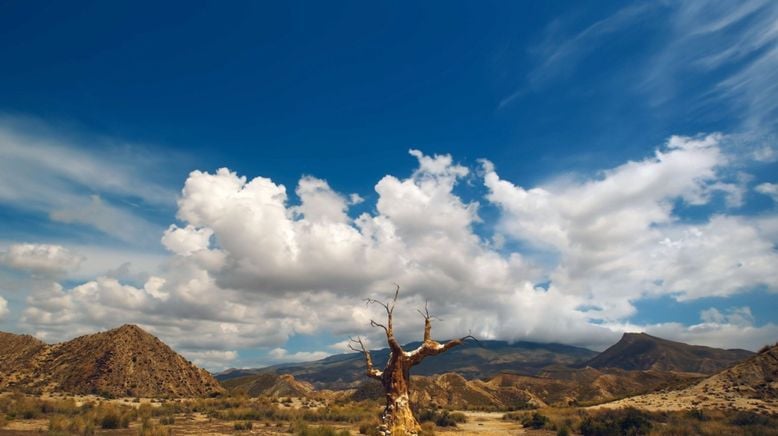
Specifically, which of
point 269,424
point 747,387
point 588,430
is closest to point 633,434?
point 588,430

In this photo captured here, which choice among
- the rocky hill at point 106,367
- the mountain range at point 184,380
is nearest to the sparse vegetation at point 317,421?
the mountain range at point 184,380

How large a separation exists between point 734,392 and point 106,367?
69047 mm

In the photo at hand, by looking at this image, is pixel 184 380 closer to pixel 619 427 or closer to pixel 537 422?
pixel 537 422

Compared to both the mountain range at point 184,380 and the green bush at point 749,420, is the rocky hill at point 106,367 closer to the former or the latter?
the mountain range at point 184,380

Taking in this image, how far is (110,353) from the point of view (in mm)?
61094

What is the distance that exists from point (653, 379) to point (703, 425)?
74.8 m

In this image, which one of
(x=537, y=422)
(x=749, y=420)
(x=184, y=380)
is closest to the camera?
(x=749, y=420)

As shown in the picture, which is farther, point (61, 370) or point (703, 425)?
point (61, 370)

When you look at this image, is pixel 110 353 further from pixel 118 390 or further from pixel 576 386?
pixel 576 386

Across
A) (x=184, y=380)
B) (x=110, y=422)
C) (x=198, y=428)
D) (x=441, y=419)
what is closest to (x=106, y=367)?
(x=184, y=380)

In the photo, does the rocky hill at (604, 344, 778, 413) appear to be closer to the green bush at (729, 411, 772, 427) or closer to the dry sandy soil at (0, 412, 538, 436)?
the green bush at (729, 411, 772, 427)

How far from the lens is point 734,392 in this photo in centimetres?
4291

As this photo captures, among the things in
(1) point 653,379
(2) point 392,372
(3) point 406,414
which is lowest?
(1) point 653,379

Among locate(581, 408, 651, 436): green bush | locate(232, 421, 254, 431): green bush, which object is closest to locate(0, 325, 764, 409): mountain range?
locate(581, 408, 651, 436): green bush
